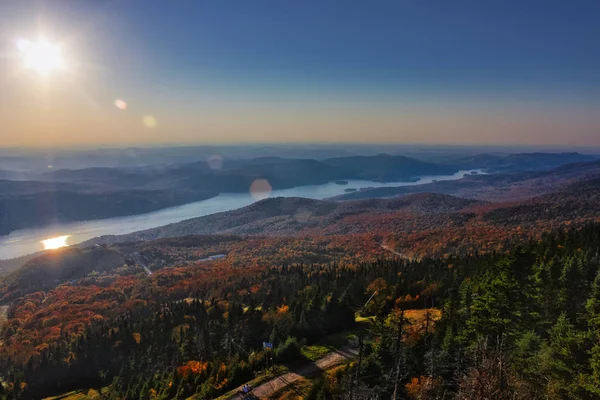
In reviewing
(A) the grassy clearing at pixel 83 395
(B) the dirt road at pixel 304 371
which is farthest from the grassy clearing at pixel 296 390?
(A) the grassy clearing at pixel 83 395

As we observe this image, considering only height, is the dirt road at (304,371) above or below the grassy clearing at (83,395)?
above

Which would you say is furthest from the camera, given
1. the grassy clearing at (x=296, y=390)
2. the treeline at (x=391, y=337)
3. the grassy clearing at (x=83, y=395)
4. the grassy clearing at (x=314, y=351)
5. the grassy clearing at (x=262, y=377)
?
the grassy clearing at (x=83, y=395)

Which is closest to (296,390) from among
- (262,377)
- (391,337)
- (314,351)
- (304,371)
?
(304,371)

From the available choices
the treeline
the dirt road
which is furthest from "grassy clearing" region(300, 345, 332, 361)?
the treeline

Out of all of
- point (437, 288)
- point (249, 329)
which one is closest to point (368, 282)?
point (437, 288)

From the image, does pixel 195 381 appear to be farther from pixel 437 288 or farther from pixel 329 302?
pixel 437 288

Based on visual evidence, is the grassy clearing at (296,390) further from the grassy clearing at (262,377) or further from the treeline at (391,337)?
the grassy clearing at (262,377)

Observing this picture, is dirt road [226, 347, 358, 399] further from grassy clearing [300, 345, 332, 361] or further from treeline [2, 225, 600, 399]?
treeline [2, 225, 600, 399]

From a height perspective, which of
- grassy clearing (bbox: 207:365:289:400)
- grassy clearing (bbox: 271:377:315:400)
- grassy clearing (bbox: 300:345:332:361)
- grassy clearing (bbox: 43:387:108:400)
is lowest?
grassy clearing (bbox: 43:387:108:400)

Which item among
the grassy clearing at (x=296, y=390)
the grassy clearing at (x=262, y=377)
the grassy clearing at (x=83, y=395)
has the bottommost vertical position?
the grassy clearing at (x=83, y=395)
